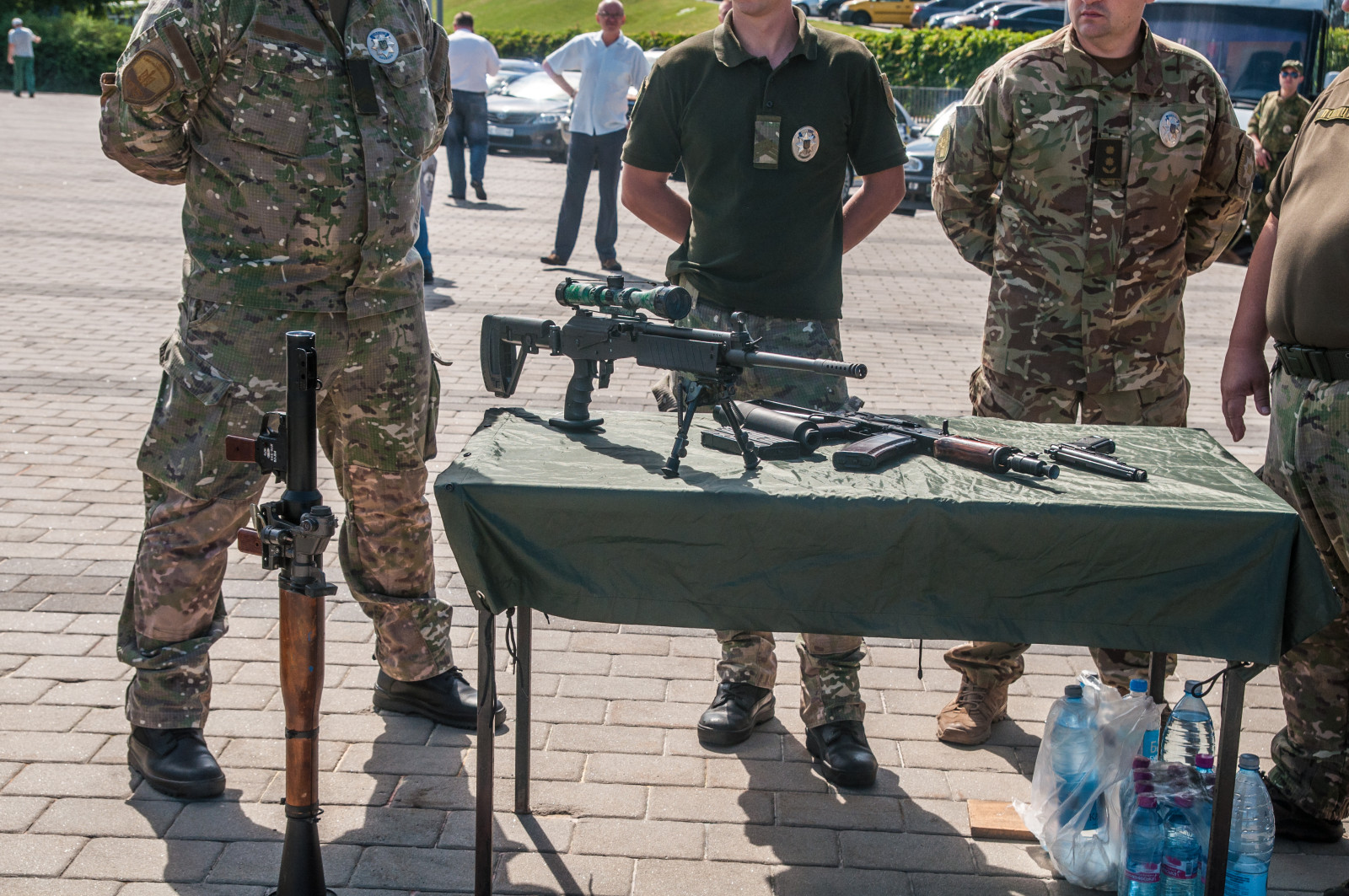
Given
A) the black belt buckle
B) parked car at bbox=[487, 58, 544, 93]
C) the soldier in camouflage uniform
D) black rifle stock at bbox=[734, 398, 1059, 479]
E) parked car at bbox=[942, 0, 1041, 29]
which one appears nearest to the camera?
black rifle stock at bbox=[734, 398, 1059, 479]

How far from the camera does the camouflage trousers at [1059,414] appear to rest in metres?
3.61

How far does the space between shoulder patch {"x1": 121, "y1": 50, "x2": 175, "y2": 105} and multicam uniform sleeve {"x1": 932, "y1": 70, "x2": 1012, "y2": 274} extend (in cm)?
201

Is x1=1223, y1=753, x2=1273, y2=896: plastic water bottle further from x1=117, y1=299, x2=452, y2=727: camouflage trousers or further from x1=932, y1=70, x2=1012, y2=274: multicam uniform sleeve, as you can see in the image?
x1=117, y1=299, x2=452, y2=727: camouflage trousers

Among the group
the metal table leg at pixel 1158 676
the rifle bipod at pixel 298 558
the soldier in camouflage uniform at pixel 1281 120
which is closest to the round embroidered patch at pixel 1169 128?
the metal table leg at pixel 1158 676

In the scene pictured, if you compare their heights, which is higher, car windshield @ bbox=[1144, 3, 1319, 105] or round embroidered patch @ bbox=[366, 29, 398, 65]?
car windshield @ bbox=[1144, 3, 1319, 105]

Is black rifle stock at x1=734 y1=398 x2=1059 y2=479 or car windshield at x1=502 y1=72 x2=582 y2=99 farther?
car windshield at x1=502 y1=72 x2=582 y2=99

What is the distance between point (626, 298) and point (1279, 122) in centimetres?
1172

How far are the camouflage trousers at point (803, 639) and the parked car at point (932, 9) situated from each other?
39.0m

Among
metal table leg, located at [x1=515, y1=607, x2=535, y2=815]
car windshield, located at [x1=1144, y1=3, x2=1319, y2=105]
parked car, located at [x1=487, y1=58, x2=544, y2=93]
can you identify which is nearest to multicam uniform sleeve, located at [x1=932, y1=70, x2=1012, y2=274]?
metal table leg, located at [x1=515, y1=607, x2=535, y2=815]

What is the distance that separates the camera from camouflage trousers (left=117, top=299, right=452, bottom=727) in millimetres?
3143

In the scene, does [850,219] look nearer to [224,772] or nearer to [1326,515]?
[1326,515]

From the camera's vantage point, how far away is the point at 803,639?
3.56 meters

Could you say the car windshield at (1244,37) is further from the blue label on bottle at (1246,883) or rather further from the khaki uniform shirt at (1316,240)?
the blue label on bottle at (1246,883)

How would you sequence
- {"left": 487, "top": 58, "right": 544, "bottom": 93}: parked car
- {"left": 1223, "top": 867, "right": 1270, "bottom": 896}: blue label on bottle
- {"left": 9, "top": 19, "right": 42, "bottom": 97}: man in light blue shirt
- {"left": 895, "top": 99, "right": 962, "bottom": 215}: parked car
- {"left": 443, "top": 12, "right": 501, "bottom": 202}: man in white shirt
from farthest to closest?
{"left": 9, "top": 19, "right": 42, "bottom": 97}: man in light blue shirt → {"left": 487, "top": 58, "right": 544, "bottom": 93}: parked car → {"left": 895, "top": 99, "right": 962, "bottom": 215}: parked car → {"left": 443, "top": 12, "right": 501, "bottom": 202}: man in white shirt → {"left": 1223, "top": 867, "right": 1270, "bottom": 896}: blue label on bottle
